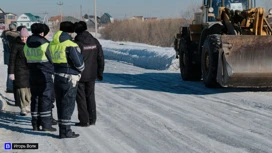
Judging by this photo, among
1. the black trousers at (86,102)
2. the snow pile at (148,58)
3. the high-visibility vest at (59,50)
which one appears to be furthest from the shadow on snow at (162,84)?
the high-visibility vest at (59,50)

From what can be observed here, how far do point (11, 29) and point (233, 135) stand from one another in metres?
5.79

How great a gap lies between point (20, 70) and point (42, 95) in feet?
5.68

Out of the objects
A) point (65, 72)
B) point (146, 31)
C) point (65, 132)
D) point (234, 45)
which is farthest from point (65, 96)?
point (146, 31)

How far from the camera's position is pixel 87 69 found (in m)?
7.93

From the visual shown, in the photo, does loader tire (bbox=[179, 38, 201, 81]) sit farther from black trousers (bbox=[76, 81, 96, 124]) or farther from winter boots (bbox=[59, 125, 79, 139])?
winter boots (bbox=[59, 125, 79, 139])

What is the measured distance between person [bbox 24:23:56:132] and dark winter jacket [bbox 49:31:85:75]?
36 centimetres

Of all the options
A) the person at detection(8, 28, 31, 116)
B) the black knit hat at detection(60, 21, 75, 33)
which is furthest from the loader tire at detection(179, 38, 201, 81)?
the black knit hat at detection(60, 21, 75, 33)

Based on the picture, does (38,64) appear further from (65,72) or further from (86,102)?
(86,102)

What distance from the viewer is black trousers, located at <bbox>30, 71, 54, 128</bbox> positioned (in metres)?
7.61

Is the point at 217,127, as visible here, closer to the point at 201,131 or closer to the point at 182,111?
the point at 201,131

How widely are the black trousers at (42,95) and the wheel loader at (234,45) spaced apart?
457 cm

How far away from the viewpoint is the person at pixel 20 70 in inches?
352

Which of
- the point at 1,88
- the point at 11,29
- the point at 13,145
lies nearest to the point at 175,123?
the point at 13,145

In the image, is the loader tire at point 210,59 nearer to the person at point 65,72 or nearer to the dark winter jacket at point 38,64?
the dark winter jacket at point 38,64
